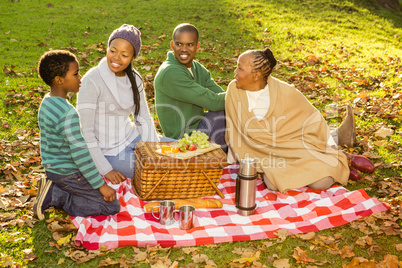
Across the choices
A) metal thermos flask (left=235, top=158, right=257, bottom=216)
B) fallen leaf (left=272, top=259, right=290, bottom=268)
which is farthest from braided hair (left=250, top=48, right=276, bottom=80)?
fallen leaf (left=272, top=259, right=290, bottom=268)

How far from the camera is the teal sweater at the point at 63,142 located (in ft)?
13.1

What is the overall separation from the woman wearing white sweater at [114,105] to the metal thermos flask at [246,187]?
4.55 feet

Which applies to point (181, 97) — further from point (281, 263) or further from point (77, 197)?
point (281, 263)

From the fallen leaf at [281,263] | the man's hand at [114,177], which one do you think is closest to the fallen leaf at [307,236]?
the fallen leaf at [281,263]

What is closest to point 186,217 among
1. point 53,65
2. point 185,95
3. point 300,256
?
point 300,256

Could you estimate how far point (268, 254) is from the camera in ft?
12.6

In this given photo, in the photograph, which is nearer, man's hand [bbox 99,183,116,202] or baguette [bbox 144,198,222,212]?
man's hand [bbox 99,183,116,202]

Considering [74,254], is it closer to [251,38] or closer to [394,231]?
[394,231]

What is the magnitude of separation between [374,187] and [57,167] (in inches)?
150

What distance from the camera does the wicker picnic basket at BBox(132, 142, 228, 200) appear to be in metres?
4.49

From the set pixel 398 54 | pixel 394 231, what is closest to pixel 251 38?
pixel 398 54

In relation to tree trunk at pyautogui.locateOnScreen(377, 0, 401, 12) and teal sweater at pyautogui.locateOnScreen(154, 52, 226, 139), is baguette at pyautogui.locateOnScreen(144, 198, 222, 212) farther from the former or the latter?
tree trunk at pyautogui.locateOnScreen(377, 0, 401, 12)

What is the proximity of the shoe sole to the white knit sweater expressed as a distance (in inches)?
23.1

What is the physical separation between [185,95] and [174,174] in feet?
3.87
